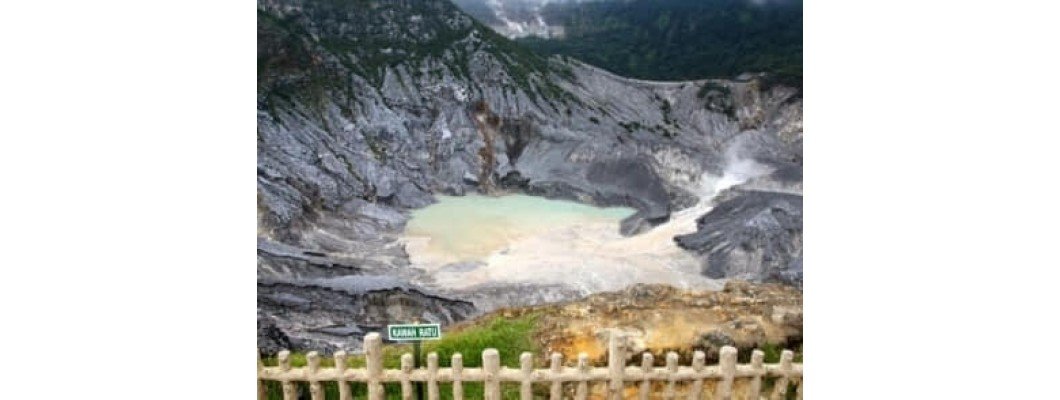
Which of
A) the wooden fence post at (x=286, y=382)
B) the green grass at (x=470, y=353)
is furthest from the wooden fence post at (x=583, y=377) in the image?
the wooden fence post at (x=286, y=382)

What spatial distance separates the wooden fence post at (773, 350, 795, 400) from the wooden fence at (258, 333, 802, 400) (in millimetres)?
144

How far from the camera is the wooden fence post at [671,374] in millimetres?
4992

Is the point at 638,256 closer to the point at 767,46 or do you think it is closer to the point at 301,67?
the point at 767,46

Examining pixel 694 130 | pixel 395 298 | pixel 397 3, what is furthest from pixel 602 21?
pixel 395 298

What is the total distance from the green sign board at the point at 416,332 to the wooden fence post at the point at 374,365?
0.12 metres

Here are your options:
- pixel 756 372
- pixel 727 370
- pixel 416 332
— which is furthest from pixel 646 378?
pixel 416 332

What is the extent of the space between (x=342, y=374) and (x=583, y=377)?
53.3 inches

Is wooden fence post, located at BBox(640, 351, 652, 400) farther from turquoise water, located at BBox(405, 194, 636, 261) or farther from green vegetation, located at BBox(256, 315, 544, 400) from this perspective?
turquoise water, located at BBox(405, 194, 636, 261)

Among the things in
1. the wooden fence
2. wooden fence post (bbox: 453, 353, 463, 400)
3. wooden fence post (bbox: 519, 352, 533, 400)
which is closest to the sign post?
the wooden fence

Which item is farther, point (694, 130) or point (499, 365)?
point (694, 130)

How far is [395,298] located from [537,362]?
899 mm

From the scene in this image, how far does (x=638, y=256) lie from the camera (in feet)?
17.2

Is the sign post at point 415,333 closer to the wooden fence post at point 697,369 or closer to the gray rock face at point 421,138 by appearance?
the gray rock face at point 421,138

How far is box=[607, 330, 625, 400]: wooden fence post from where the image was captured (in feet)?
16.3
